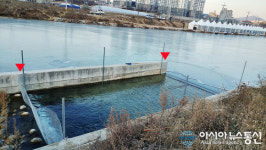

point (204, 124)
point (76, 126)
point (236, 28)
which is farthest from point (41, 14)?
point (236, 28)

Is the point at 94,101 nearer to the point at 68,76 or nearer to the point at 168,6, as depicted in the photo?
the point at 68,76

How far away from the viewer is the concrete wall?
8.19 metres

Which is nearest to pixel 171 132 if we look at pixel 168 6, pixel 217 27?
pixel 217 27

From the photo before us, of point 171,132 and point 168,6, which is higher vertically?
point 168,6

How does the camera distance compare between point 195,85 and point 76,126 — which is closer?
point 76,126

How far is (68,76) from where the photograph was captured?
9664mm

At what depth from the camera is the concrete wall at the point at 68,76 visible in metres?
Result: 8.19

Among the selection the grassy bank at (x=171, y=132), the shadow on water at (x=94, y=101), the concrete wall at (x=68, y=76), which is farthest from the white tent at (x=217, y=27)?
the grassy bank at (x=171, y=132)

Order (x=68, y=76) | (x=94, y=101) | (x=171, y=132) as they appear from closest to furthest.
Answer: (x=171, y=132) < (x=94, y=101) < (x=68, y=76)

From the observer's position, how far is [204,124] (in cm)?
478

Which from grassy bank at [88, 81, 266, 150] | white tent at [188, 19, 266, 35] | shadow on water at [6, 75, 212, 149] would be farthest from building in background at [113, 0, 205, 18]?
grassy bank at [88, 81, 266, 150]

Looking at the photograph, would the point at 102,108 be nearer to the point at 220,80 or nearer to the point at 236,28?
the point at 220,80

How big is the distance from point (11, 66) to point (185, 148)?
9.93 metres

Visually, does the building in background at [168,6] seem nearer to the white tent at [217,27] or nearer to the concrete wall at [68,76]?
the white tent at [217,27]
